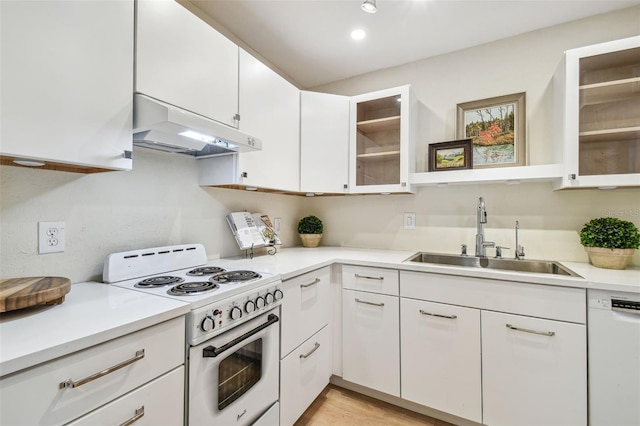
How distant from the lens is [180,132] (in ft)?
4.25

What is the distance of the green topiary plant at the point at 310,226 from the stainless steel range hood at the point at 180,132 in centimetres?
111

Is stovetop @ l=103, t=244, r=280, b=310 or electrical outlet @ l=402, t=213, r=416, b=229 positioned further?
electrical outlet @ l=402, t=213, r=416, b=229

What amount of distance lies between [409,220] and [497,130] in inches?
36.0

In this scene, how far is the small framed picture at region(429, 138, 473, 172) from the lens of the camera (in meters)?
2.01

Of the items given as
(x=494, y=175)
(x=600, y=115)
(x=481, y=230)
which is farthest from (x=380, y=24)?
(x=481, y=230)

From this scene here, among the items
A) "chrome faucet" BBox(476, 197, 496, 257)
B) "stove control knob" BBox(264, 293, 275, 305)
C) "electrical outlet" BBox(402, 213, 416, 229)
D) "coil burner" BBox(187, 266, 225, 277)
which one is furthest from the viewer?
"electrical outlet" BBox(402, 213, 416, 229)

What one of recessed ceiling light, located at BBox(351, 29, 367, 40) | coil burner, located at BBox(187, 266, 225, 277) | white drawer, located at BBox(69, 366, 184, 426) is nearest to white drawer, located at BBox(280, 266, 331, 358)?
coil burner, located at BBox(187, 266, 225, 277)

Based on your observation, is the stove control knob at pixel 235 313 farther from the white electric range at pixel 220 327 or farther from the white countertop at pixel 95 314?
the white countertop at pixel 95 314

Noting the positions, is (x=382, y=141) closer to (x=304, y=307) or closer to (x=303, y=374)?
(x=304, y=307)

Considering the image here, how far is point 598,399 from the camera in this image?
1.31 m

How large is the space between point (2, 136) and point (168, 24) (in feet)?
2.67

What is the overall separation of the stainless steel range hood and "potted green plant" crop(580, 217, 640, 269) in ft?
6.54

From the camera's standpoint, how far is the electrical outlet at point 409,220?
234cm

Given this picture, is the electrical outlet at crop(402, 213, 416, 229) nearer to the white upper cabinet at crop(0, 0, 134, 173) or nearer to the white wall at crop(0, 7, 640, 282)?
the white wall at crop(0, 7, 640, 282)
